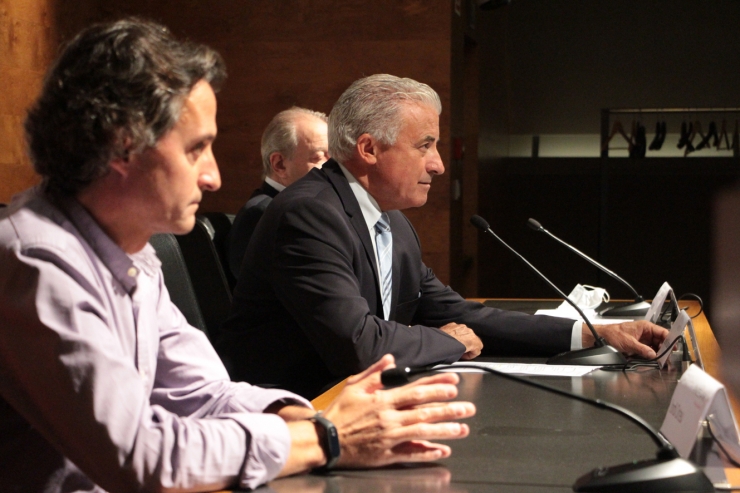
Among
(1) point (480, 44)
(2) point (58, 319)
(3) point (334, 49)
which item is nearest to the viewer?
(2) point (58, 319)

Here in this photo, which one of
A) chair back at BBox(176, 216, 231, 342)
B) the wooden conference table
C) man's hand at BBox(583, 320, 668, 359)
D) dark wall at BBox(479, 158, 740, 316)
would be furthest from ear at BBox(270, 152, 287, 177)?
dark wall at BBox(479, 158, 740, 316)

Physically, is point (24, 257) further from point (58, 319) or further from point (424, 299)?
point (424, 299)

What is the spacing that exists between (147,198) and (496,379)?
877 millimetres

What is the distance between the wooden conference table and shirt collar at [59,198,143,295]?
0.30 meters

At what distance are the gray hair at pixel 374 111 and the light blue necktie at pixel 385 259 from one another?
193mm

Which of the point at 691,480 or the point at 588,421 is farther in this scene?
the point at 588,421

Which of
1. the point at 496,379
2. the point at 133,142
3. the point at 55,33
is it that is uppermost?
the point at 55,33

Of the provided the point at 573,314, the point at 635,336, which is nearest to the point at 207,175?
the point at 635,336

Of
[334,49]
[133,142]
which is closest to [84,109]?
[133,142]

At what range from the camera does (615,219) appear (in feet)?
23.6

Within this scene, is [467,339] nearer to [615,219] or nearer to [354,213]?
[354,213]

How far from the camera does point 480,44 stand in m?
5.77

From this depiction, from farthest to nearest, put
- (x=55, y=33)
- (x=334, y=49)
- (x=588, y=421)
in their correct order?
(x=334, y=49)
(x=55, y=33)
(x=588, y=421)

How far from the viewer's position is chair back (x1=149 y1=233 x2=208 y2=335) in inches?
76.4
